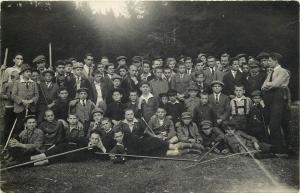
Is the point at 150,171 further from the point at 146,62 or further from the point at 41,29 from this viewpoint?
the point at 41,29

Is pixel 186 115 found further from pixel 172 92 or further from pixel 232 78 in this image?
pixel 232 78

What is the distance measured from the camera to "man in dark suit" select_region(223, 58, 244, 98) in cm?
641

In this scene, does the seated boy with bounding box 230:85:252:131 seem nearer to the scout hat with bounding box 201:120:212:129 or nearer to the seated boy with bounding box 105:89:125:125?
the scout hat with bounding box 201:120:212:129

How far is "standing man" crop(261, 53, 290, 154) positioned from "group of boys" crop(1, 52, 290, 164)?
1 cm

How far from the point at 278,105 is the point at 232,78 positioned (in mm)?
904

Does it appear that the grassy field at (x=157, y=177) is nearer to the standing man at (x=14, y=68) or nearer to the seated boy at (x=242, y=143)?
the seated boy at (x=242, y=143)

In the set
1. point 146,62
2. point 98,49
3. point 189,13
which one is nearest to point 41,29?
point 98,49

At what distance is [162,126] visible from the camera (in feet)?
19.8

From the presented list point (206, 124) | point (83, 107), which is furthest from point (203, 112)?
point (83, 107)

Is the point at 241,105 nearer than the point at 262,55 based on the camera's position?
Yes

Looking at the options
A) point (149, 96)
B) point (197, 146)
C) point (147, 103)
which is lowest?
point (197, 146)

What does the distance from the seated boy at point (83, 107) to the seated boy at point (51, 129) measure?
0.32 m

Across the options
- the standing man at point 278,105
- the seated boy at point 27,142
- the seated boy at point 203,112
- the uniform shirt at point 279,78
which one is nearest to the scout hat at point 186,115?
the seated boy at point 203,112

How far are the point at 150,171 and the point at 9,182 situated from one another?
1.91m
